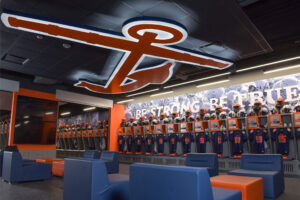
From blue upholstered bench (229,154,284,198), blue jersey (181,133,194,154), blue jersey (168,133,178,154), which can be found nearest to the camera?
blue upholstered bench (229,154,284,198)

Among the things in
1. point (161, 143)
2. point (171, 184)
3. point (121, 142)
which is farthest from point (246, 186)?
point (121, 142)

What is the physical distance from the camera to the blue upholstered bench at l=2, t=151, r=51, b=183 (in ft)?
17.1

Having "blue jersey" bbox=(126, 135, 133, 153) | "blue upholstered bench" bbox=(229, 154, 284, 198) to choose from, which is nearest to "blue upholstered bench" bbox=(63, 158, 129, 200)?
"blue upholstered bench" bbox=(229, 154, 284, 198)

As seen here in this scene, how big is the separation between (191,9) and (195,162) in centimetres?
329

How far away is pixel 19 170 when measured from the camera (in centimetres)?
525

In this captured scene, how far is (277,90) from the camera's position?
7.62m

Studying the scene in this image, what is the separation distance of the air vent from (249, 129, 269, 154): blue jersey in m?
8.05

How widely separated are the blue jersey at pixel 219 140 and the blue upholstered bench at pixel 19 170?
5837 mm

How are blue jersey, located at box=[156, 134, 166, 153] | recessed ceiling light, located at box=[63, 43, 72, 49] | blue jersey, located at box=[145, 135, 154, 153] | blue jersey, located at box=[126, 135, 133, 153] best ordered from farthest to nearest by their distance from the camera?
1. blue jersey, located at box=[126, 135, 133, 153]
2. blue jersey, located at box=[145, 135, 154, 153]
3. blue jersey, located at box=[156, 134, 166, 153]
4. recessed ceiling light, located at box=[63, 43, 72, 49]

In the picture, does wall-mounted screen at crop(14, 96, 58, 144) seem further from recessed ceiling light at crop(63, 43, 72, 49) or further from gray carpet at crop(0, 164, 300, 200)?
recessed ceiling light at crop(63, 43, 72, 49)

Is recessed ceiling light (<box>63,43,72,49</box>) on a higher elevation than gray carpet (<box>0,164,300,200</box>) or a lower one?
higher

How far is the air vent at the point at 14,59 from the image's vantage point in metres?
6.66

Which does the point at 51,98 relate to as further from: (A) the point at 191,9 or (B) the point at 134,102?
(A) the point at 191,9

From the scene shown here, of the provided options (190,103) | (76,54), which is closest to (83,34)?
(76,54)
